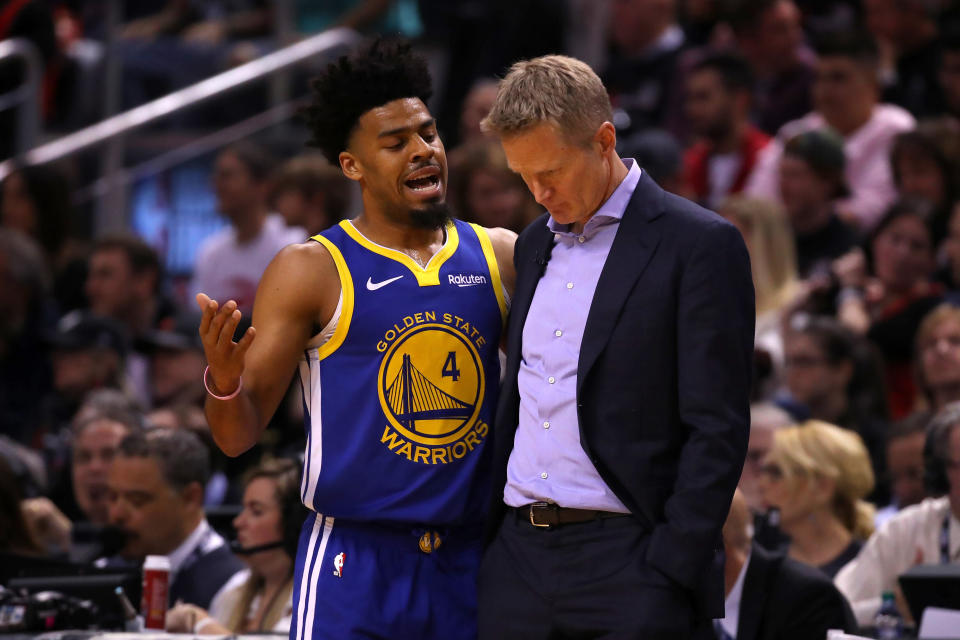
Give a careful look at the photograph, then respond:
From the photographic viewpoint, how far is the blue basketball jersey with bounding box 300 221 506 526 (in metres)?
3.99

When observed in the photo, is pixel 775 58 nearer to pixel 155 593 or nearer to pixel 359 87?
pixel 359 87

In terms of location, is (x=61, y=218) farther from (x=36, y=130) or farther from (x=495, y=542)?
(x=495, y=542)

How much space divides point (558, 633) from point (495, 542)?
32 cm

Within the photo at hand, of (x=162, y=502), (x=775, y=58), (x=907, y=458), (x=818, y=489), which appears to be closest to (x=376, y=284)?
(x=162, y=502)

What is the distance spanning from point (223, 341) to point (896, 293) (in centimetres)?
462

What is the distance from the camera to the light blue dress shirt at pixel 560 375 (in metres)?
3.56

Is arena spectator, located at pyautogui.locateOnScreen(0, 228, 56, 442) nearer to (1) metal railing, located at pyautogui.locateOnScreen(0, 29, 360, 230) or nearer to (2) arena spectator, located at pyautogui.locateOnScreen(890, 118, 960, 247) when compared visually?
(1) metal railing, located at pyautogui.locateOnScreen(0, 29, 360, 230)

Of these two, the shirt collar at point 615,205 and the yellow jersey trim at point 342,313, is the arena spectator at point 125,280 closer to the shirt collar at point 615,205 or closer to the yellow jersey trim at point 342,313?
the yellow jersey trim at point 342,313

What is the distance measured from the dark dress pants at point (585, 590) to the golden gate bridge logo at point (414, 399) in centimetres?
46

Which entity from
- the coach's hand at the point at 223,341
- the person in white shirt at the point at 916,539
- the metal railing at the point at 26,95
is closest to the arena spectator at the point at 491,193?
the person in white shirt at the point at 916,539

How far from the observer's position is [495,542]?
3.74 m

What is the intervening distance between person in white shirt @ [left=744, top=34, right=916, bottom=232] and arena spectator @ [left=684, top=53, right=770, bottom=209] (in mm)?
200

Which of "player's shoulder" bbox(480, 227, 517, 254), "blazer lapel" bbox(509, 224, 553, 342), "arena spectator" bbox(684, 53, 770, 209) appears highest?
"arena spectator" bbox(684, 53, 770, 209)

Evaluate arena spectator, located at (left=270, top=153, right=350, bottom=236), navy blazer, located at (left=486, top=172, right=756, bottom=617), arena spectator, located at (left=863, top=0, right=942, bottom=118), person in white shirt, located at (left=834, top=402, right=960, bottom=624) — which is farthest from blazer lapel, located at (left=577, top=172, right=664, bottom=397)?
arena spectator, located at (left=863, top=0, right=942, bottom=118)
